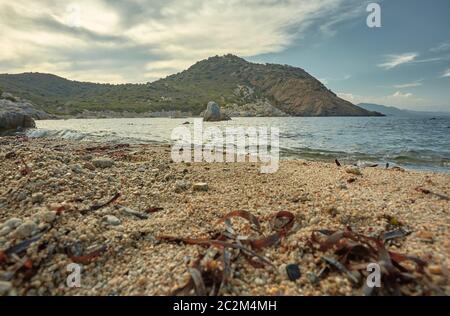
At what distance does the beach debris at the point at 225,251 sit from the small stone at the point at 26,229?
71.7 inches

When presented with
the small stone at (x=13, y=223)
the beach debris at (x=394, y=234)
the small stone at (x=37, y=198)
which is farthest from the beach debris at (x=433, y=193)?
the small stone at (x=37, y=198)

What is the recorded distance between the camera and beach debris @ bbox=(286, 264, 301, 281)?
3354 millimetres

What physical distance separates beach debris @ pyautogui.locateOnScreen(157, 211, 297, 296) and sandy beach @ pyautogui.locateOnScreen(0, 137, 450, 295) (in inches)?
2.1

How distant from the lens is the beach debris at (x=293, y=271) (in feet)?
11.0

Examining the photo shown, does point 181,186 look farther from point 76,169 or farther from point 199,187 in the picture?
point 76,169

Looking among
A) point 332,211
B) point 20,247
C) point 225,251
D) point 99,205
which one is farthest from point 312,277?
point 99,205

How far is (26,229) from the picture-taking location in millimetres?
4133

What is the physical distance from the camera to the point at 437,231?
421 cm

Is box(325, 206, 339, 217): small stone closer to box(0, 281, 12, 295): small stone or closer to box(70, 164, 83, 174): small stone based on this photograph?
box(0, 281, 12, 295): small stone

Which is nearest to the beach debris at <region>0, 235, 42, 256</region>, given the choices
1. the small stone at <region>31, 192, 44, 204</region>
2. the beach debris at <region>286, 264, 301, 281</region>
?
the small stone at <region>31, 192, 44, 204</region>

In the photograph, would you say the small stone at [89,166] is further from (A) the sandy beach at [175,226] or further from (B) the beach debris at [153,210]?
(B) the beach debris at [153,210]

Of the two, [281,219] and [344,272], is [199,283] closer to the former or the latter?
[344,272]

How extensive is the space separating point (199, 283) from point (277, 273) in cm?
97
